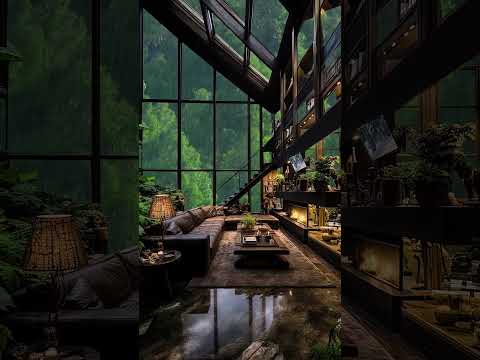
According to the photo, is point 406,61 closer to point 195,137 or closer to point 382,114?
point 382,114

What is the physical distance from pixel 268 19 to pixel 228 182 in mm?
7500

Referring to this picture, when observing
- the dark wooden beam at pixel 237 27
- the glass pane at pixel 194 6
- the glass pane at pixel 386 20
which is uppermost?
the glass pane at pixel 194 6

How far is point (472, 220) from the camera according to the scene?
9.28ft

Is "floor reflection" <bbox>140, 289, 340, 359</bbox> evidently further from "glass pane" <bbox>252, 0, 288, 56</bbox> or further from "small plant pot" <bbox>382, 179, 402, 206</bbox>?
"glass pane" <bbox>252, 0, 288, 56</bbox>

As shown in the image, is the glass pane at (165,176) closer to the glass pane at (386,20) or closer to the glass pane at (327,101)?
the glass pane at (327,101)

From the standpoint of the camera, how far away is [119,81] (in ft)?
10.00

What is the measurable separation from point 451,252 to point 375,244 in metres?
1.42

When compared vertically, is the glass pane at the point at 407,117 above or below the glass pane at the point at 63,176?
above

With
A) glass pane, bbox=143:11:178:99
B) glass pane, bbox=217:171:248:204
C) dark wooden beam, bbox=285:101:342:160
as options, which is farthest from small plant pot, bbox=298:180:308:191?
glass pane, bbox=143:11:178:99

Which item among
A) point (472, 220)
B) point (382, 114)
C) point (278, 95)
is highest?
point (278, 95)

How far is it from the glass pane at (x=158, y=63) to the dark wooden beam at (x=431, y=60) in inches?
519

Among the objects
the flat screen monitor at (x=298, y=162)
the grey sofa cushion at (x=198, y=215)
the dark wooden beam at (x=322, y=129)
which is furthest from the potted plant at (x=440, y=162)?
the grey sofa cushion at (x=198, y=215)

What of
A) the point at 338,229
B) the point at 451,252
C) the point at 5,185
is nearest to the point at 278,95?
the point at 338,229

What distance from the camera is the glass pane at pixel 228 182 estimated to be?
1602cm
